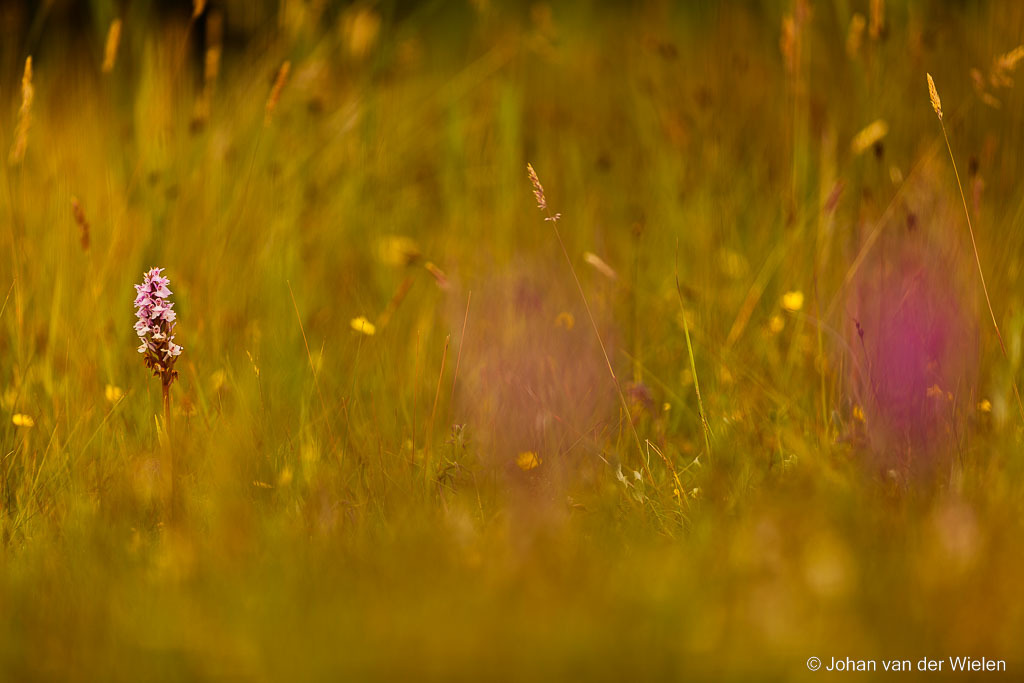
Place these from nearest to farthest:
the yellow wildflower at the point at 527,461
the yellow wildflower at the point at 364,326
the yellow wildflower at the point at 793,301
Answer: the yellow wildflower at the point at 527,461
the yellow wildflower at the point at 364,326
the yellow wildflower at the point at 793,301

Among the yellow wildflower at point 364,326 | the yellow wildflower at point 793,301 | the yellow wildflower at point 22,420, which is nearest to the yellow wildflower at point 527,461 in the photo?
the yellow wildflower at point 364,326

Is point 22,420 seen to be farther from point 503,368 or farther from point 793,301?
point 793,301

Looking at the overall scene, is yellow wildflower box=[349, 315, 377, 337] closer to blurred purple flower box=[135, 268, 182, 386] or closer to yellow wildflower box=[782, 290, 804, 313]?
blurred purple flower box=[135, 268, 182, 386]

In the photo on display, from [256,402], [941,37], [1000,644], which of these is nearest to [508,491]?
[256,402]

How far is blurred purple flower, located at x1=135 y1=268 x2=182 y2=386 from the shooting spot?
1776mm

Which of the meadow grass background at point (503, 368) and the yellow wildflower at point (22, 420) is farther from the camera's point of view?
the yellow wildflower at point (22, 420)

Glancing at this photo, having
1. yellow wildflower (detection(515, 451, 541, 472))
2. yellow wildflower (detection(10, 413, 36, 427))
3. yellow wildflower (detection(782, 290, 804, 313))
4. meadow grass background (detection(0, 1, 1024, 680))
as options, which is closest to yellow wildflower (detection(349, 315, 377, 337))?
meadow grass background (detection(0, 1, 1024, 680))

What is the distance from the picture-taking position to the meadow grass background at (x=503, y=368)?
130 centimetres

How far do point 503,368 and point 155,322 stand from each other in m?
0.72

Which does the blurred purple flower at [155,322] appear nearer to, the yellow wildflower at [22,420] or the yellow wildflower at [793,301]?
the yellow wildflower at [22,420]

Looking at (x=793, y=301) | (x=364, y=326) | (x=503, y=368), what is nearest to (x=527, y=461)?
(x=503, y=368)

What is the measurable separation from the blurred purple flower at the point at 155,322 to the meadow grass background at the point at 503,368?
0.43 feet

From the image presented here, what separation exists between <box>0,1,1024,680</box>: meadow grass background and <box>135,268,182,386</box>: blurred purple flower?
13 centimetres

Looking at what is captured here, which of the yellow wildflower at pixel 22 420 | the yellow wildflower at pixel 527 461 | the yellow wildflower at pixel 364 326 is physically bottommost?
the yellow wildflower at pixel 527 461
